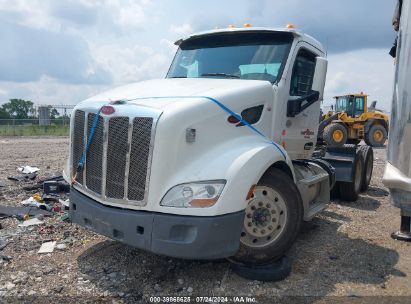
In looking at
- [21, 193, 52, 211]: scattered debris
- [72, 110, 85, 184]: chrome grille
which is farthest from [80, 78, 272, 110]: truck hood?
[21, 193, 52, 211]: scattered debris

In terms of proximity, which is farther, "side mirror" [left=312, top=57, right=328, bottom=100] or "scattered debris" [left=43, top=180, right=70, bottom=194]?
"scattered debris" [left=43, top=180, right=70, bottom=194]

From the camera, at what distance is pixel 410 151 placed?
4227 mm

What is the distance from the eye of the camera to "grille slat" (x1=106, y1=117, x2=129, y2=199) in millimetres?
4113

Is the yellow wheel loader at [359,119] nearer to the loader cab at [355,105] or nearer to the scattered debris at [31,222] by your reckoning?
the loader cab at [355,105]

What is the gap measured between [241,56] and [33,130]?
34.3 meters

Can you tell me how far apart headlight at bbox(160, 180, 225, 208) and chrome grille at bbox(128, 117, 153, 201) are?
295 mm

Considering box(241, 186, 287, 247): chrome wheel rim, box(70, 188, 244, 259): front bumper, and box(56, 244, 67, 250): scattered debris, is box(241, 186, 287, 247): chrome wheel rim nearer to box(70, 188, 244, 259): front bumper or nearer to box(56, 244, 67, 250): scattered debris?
box(70, 188, 244, 259): front bumper

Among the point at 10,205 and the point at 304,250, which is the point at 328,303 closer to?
the point at 304,250

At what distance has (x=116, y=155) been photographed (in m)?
4.18

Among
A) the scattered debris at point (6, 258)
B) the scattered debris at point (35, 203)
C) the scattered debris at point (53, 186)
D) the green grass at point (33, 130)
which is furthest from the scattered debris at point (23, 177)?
the green grass at point (33, 130)

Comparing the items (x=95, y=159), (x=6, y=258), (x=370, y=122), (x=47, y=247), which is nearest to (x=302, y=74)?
(x=95, y=159)

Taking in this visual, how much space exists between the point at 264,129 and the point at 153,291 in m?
2.25

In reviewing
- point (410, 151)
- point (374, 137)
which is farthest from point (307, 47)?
point (374, 137)

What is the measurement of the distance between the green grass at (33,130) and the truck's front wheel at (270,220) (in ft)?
111
